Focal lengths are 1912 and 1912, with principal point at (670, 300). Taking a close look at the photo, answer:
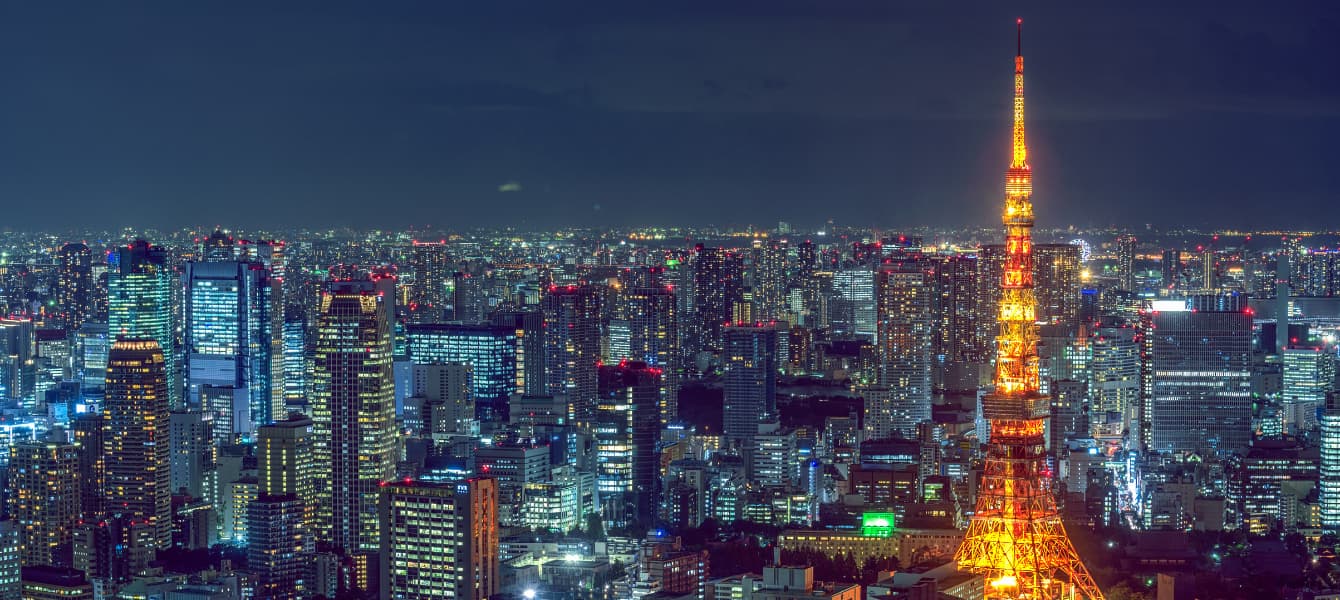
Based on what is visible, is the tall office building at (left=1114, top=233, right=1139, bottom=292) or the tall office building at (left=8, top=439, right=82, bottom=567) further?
the tall office building at (left=1114, top=233, right=1139, bottom=292)

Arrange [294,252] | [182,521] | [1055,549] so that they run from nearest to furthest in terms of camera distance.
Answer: [1055,549]
[182,521]
[294,252]

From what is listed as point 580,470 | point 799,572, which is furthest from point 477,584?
point 580,470

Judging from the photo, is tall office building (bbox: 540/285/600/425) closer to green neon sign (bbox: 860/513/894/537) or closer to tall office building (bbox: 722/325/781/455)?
tall office building (bbox: 722/325/781/455)

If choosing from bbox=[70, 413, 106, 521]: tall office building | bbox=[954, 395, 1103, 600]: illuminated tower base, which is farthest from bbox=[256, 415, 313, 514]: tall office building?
bbox=[954, 395, 1103, 600]: illuminated tower base

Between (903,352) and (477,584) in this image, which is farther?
(903,352)

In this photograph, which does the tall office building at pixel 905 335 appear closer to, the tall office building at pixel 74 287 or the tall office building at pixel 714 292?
the tall office building at pixel 714 292

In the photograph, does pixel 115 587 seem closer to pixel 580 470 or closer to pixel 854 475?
pixel 580 470

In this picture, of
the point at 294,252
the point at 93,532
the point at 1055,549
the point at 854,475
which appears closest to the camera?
the point at 1055,549
